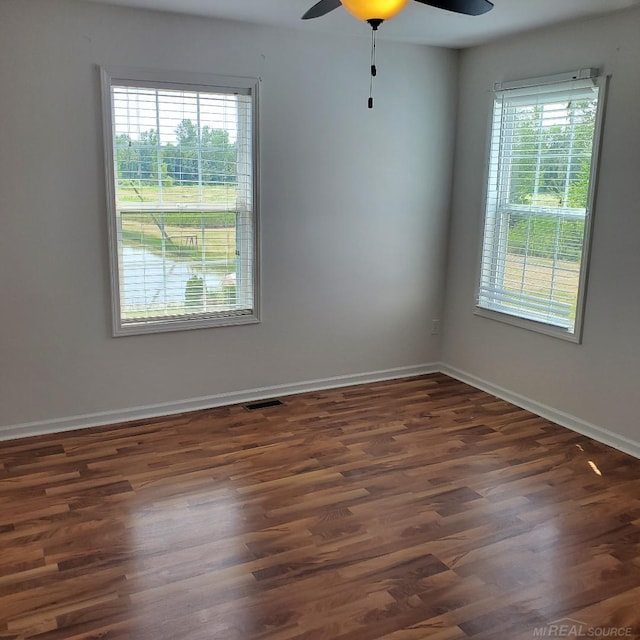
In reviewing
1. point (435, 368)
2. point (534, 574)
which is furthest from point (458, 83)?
point (534, 574)

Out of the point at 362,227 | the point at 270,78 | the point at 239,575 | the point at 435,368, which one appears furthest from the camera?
the point at 435,368

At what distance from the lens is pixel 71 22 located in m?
3.66

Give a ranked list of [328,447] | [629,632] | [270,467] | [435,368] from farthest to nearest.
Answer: [435,368] < [328,447] < [270,467] < [629,632]

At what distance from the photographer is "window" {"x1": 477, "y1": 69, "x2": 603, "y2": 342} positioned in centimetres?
398

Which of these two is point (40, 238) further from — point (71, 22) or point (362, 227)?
point (362, 227)

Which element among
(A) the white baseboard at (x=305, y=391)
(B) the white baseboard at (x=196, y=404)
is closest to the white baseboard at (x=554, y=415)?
(A) the white baseboard at (x=305, y=391)

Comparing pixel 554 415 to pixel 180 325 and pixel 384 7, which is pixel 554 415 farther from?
pixel 384 7

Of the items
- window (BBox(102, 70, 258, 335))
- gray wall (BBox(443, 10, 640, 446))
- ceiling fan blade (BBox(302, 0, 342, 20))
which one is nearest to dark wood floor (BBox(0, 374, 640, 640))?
gray wall (BBox(443, 10, 640, 446))

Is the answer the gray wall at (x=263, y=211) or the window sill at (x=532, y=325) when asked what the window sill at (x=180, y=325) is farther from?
the window sill at (x=532, y=325)

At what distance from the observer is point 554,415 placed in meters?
4.31

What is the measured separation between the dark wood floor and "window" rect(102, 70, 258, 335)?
0.77m

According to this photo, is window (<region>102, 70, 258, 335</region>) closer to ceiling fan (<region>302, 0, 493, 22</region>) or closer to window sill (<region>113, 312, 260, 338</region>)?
window sill (<region>113, 312, 260, 338</region>)

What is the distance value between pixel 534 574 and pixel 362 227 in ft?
9.12

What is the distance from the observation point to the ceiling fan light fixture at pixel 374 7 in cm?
230
